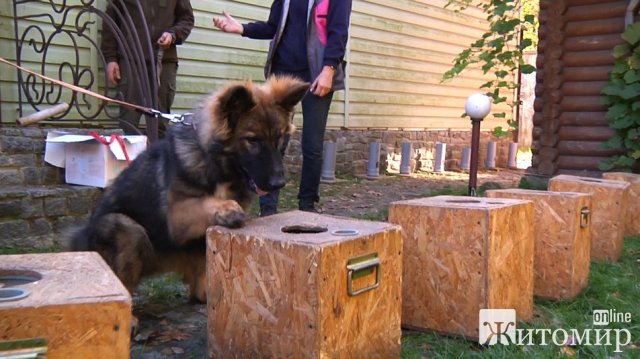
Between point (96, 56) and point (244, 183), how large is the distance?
13.0 ft

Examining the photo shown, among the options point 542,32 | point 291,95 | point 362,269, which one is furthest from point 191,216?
point 542,32

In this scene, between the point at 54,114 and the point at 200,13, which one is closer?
the point at 54,114

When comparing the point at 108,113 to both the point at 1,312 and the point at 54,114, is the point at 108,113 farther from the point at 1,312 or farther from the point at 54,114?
the point at 1,312

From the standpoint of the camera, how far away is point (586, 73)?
338 inches

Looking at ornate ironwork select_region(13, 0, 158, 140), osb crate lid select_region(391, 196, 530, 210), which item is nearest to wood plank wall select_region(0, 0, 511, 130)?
ornate ironwork select_region(13, 0, 158, 140)

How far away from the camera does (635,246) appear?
5211mm

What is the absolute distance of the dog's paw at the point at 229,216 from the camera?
98.7 inches

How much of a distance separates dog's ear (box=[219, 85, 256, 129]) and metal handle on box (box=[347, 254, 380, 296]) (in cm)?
96

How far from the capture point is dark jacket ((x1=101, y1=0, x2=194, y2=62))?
19.1 ft

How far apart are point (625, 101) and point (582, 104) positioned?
0.76 metres

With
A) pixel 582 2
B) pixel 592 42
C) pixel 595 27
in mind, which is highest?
pixel 582 2

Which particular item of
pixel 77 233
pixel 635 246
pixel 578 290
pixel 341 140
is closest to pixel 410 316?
pixel 578 290

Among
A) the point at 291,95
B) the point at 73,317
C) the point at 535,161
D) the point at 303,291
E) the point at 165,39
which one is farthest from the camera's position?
the point at 535,161

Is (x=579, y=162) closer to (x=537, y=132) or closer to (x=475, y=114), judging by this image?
(x=537, y=132)
